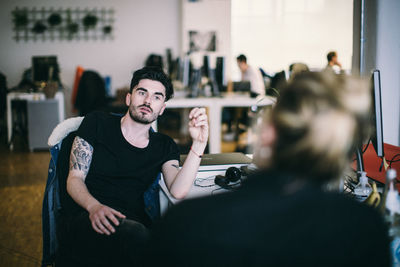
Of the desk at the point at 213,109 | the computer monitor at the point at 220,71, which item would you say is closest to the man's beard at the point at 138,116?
the desk at the point at 213,109

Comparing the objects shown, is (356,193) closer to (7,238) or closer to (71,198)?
(71,198)

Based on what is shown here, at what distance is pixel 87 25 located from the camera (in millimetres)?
7051

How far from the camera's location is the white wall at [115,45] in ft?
23.0

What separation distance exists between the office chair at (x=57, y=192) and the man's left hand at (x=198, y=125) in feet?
1.02

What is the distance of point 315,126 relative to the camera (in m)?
0.68

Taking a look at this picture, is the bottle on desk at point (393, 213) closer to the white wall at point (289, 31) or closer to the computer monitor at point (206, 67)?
the computer monitor at point (206, 67)

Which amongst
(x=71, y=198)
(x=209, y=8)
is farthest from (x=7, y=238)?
(x=209, y=8)

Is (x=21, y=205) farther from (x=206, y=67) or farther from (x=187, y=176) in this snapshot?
(x=206, y=67)

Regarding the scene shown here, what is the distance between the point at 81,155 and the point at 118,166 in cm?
16

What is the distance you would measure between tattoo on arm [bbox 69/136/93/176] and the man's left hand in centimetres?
46

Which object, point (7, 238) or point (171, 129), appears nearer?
point (7, 238)

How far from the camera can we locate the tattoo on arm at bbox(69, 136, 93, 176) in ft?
5.21

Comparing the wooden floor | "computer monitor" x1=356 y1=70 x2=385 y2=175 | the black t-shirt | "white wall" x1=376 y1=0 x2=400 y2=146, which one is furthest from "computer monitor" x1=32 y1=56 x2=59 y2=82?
"computer monitor" x1=356 y1=70 x2=385 y2=175

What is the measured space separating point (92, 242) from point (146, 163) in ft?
1.49
